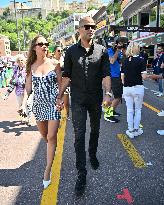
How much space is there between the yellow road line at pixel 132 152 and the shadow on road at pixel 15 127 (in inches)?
94.3

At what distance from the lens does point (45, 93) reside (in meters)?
4.29

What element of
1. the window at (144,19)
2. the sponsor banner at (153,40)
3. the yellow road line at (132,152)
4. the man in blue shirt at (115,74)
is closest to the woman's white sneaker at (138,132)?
the yellow road line at (132,152)

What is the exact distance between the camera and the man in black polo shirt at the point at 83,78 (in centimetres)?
404

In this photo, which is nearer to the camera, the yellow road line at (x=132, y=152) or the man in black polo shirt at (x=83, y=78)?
the man in black polo shirt at (x=83, y=78)

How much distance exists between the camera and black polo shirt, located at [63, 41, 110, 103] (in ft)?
13.3

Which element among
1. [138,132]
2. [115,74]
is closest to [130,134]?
[138,132]

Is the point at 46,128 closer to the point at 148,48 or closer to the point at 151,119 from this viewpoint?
the point at 151,119

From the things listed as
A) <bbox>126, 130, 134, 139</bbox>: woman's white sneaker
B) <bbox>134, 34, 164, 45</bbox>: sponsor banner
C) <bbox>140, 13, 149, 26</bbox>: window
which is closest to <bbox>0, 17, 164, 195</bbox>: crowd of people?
<bbox>126, 130, 134, 139</bbox>: woman's white sneaker

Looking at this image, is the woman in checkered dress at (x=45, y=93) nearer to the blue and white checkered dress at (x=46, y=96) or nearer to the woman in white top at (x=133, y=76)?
the blue and white checkered dress at (x=46, y=96)

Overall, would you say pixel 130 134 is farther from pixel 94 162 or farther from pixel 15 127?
pixel 15 127

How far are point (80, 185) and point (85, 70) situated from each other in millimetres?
1467

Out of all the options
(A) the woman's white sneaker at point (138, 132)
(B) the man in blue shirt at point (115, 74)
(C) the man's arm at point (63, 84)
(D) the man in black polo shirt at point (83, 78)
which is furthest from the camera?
(B) the man in blue shirt at point (115, 74)

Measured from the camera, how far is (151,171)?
4.66 m

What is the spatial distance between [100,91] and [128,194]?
1.37 m
